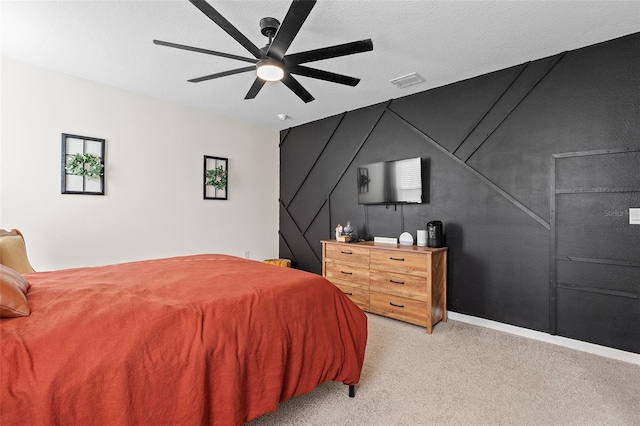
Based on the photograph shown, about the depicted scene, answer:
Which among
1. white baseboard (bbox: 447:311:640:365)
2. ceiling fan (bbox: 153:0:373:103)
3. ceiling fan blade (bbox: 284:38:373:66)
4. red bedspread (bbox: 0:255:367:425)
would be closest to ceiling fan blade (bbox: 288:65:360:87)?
ceiling fan (bbox: 153:0:373:103)

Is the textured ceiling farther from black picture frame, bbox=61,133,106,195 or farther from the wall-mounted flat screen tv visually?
the wall-mounted flat screen tv

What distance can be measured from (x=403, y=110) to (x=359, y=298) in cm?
236

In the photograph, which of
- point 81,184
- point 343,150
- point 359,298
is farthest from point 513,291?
point 81,184

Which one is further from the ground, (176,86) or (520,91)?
(176,86)

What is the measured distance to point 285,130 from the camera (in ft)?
17.7

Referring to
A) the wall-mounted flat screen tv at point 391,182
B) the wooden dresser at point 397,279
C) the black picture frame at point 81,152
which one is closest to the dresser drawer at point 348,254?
the wooden dresser at point 397,279

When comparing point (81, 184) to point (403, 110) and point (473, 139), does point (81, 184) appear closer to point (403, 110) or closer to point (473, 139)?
point (403, 110)

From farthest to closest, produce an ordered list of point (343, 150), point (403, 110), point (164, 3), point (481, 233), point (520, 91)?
point (343, 150) < point (403, 110) < point (481, 233) < point (520, 91) < point (164, 3)

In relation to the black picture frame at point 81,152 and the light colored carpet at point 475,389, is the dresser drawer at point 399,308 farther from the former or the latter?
the black picture frame at point 81,152

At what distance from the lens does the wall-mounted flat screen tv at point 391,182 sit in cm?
361

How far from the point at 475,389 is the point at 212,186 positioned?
3965 millimetres

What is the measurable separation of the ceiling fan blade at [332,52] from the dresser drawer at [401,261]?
6.42ft

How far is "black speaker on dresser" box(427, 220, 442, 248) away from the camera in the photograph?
327 centimetres

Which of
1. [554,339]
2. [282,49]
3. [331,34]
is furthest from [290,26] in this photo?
[554,339]
